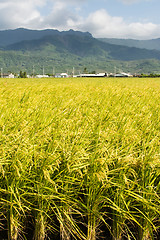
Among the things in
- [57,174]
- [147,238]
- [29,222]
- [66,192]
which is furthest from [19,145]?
[147,238]

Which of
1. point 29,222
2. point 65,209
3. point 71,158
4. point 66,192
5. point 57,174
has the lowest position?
point 29,222

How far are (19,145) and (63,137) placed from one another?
→ 52 cm

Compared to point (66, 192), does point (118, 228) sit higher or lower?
lower

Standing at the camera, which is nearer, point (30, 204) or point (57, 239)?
point (30, 204)

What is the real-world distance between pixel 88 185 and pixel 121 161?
360mm

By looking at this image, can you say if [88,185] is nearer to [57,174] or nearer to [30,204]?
[57,174]

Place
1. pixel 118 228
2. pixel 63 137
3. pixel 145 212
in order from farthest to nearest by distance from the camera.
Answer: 1. pixel 63 137
2. pixel 118 228
3. pixel 145 212

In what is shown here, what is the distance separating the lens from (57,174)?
2.20 metres

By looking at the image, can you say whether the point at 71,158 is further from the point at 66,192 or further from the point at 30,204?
the point at 30,204

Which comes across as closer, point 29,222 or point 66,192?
point 66,192

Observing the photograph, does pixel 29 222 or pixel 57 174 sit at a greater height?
pixel 57 174

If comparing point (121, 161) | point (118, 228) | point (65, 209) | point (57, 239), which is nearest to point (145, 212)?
point (118, 228)

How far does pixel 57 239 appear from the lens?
235 centimetres

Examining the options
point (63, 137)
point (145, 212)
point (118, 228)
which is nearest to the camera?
point (145, 212)
